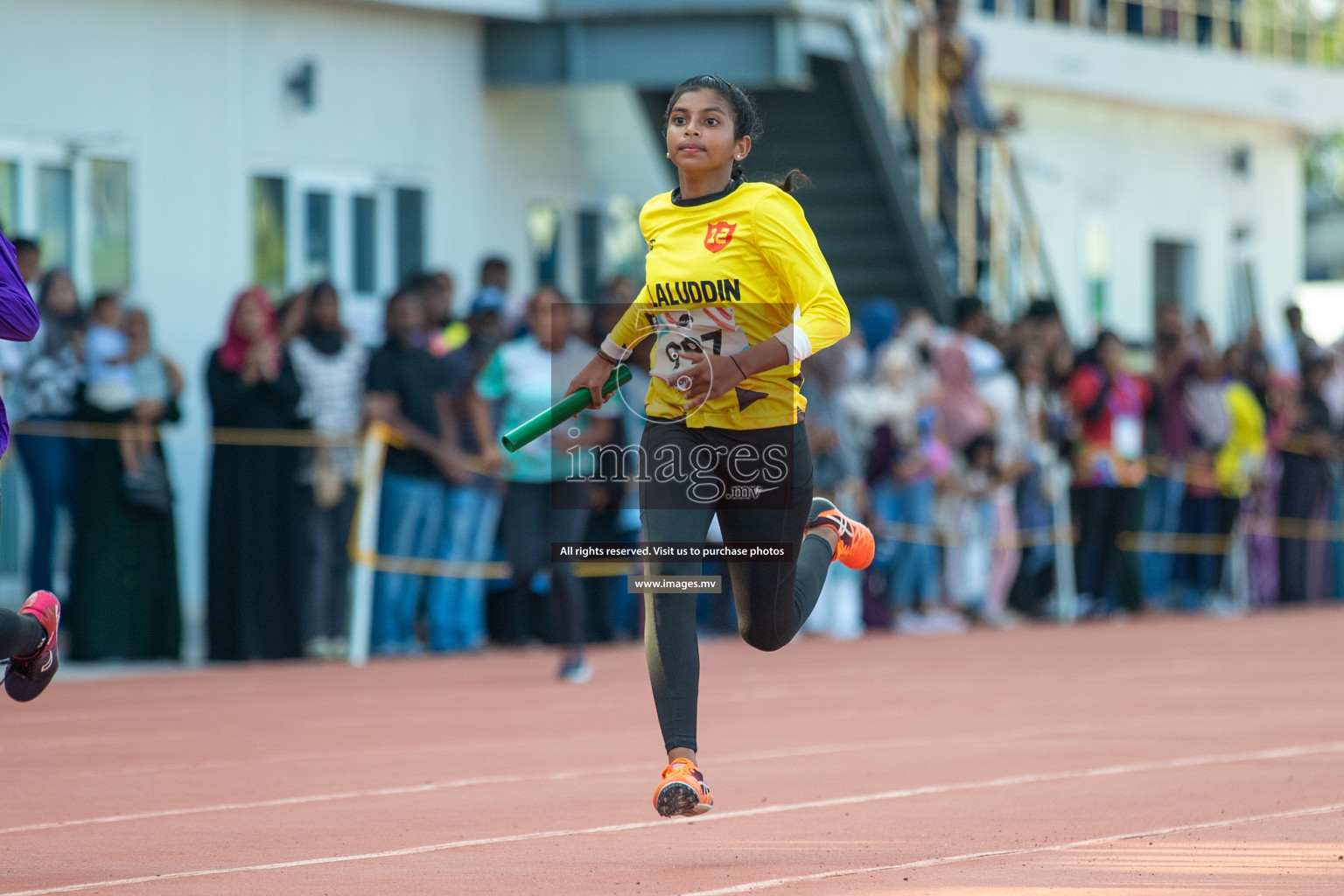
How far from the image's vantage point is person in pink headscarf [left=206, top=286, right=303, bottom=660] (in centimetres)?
1423

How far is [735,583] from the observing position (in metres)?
6.93

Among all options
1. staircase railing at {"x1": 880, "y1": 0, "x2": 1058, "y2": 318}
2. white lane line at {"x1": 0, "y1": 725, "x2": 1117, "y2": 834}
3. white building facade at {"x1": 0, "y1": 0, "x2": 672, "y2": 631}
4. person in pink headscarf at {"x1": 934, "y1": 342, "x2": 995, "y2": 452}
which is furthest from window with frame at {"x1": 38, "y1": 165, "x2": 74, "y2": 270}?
white lane line at {"x1": 0, "y1": 725, "x2": 1117, "y2": 834}

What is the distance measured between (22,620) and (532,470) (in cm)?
649

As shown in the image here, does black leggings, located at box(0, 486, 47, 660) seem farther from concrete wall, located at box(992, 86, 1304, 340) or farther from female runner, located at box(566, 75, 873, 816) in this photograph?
concrete wall, located at box(992, 86, 1304, 340)

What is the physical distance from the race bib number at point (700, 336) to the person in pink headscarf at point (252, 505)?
7.84 m

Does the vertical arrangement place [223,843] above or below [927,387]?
below

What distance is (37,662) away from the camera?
22.8 feet

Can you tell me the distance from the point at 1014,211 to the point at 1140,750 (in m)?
15.0

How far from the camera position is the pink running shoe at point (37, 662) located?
6910 mm

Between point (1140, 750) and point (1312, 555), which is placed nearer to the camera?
point (1140, 750)

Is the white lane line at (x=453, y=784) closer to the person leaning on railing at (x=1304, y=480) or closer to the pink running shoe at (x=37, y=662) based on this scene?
the pink running shoe at (x=37, y=662)

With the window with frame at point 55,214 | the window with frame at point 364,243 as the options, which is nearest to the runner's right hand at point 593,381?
the window with frame at point 55,214

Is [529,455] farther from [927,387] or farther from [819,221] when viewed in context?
[819,221]

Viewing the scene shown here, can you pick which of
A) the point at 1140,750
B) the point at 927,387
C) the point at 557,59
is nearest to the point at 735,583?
the point at 1140,750
